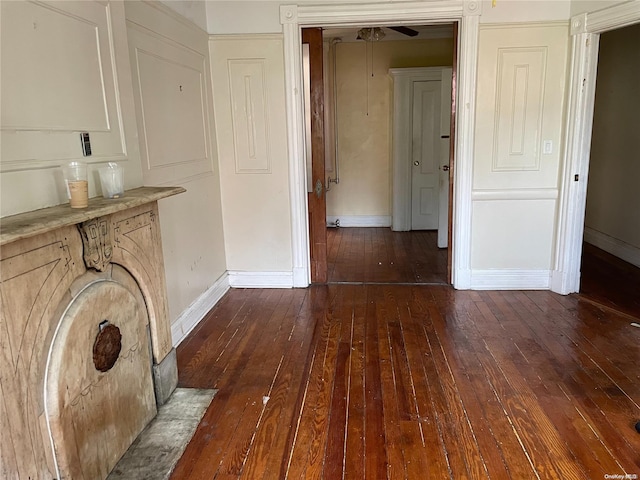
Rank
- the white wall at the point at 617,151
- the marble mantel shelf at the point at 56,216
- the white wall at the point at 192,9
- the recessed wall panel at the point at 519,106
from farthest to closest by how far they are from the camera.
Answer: the white wall at the point at 617,151 → the recessed wall panel at the point at 519,106 → the white wall at the point at 192,9 → the marble mantel shelf at the point at 56,216

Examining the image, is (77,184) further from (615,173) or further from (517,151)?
(615,173)

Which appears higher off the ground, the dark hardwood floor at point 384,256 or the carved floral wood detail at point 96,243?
the carved floral wood detail at point 96,243

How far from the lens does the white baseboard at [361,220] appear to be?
7.18m

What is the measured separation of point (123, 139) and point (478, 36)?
9.78 ft

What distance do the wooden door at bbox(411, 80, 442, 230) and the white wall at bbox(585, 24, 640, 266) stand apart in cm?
194

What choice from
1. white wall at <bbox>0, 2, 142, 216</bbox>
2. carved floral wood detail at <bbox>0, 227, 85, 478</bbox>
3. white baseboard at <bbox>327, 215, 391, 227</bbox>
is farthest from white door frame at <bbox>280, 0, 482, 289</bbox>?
white baseboard at <bbox>327, 215, 391, 227</bbox>

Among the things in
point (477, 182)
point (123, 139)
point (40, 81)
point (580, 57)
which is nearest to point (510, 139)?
point (477, 182)

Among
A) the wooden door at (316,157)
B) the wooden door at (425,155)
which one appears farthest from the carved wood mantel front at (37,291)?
the wooden door at (425,155)

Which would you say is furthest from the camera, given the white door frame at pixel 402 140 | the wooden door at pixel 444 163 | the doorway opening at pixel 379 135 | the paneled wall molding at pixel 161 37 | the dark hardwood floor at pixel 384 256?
the white door frame at pixel 402 140

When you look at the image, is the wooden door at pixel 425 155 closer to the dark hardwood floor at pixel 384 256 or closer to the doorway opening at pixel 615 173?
the dark hardwood floor at pixel 384 256

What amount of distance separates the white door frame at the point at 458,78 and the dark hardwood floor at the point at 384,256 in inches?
24.1

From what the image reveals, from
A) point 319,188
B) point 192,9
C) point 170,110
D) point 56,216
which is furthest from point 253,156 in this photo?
point 56,216

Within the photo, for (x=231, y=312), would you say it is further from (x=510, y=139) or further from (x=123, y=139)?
(x=510, y=139)

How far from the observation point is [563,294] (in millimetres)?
4023
